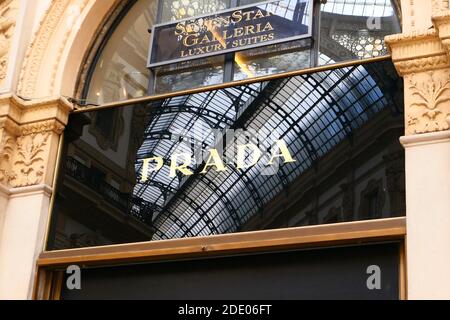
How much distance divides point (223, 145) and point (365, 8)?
217 centimetres

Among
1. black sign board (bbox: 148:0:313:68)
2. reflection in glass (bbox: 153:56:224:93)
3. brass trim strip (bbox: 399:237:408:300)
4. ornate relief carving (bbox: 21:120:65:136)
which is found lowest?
brass trim strip (bbox: 399:237:408:300)

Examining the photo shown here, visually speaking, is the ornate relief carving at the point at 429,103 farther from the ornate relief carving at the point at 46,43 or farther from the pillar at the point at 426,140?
the ornate relief carving at the point at 46,43

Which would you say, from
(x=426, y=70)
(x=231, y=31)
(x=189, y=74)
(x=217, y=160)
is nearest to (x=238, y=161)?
(x=217, y=160)

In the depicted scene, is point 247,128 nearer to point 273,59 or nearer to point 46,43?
Result: point 273,59

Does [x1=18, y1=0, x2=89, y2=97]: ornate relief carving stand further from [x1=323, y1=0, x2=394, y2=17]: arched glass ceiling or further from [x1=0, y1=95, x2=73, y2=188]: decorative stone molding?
[x1=323, y1=0, x2=394, y2=17]: arched glass ceiling

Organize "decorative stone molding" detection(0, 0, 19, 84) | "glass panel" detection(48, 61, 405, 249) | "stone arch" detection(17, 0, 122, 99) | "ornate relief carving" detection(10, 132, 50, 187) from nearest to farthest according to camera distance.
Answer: "glass panel" detection(48, 61, 405, 249), "ornate relief carving" detection(10, 132, 50, 187), "stone arch" detection(17, 0, 122, 99), "decorative stone molding" detection(0, 0, 19, 84)

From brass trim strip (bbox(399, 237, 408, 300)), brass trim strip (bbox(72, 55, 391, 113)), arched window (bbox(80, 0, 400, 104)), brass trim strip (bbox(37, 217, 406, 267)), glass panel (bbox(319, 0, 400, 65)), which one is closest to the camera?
brass trim strip (bbox(399, 237, 408, 300))

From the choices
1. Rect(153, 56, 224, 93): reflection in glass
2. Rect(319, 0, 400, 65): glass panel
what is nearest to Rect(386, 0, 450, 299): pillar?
Rect(319, 0, 400, 65): glass panel

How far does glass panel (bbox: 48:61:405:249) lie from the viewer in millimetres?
8609

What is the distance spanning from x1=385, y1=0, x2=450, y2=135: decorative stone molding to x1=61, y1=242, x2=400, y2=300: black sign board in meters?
1.24

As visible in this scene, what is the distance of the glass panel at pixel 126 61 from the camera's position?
10516 millimetres

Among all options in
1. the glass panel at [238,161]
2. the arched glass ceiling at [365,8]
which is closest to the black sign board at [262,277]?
the glass panel at [238,161]

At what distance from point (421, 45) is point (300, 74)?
137 cm
